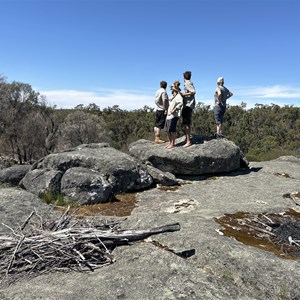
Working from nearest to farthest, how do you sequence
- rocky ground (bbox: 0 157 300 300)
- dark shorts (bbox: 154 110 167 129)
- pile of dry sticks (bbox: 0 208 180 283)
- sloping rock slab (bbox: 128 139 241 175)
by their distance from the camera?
rocky ground (bbox: 0 157 300 300) < pile of dry sticks (bbox: 0 208 180 283) < sloping rock slab (bbox: 128 139 241 175) < dark shorts (bbox: 154 110 167 129)

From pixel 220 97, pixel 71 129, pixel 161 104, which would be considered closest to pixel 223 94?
pixel 220 97

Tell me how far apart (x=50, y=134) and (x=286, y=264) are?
38.9m

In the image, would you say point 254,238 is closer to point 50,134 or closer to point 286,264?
point 286,264

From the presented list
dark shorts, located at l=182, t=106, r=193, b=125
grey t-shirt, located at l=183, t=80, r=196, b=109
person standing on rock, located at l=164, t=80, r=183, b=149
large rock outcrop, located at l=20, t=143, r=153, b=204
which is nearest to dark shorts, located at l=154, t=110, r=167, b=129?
person standing on rock, located at l=164, t=80, r=183, b=149

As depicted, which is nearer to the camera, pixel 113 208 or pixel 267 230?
pixel 267 230

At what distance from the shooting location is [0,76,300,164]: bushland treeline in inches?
1553

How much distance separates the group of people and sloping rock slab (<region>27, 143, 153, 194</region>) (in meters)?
2.18

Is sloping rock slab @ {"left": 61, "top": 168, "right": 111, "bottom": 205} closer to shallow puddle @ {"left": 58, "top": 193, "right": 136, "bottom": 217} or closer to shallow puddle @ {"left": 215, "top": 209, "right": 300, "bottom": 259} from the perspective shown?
shallow puddle @ {"left": 58, "top": 193, "right": 136, "bottom": 217}

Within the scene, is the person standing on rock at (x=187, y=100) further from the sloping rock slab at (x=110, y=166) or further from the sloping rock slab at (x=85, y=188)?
the sloping rock slab at (x=85, y=188)

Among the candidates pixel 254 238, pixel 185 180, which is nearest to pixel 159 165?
pixel 185 180

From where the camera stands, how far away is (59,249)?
502 cm

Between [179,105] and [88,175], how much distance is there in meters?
4.54

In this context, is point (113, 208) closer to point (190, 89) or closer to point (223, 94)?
point (190, 89)

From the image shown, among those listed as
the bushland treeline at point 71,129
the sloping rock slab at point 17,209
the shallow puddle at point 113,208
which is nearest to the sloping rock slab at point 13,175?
the shallow puddle at point 113,208
